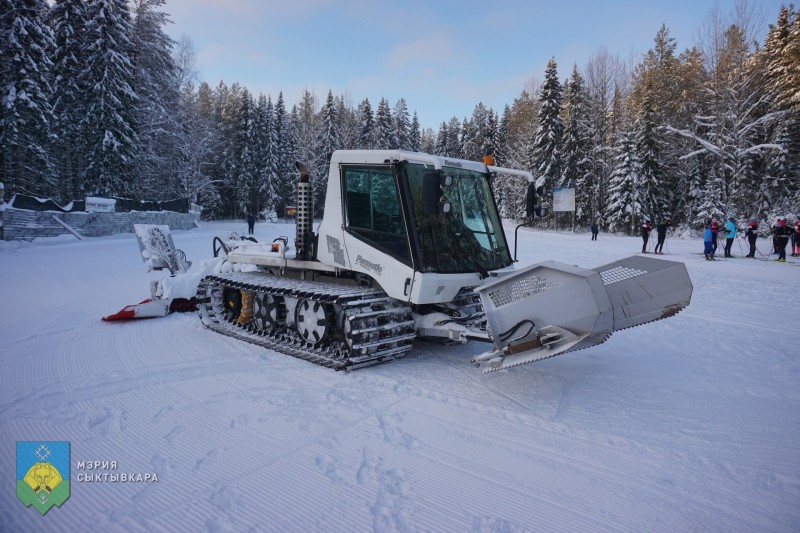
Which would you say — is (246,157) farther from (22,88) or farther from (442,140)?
(442,140)

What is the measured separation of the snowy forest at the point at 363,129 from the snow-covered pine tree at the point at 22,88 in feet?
0.26

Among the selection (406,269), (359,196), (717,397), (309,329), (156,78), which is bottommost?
(717,397)

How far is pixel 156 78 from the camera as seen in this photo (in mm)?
33219

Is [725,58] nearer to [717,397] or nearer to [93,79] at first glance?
[717,397]

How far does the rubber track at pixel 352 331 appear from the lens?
4965mm

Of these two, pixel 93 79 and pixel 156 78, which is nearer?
pixel 93 79

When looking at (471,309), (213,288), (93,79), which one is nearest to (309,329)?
(471,309)

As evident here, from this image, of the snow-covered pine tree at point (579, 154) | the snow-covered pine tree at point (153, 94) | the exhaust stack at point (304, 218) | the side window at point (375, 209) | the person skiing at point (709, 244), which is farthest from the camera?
the snow-covered pine tree at point (579, 154)

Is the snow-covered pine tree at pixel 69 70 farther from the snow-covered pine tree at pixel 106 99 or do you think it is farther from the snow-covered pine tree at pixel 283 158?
the snow-covered pine tree at pixel 283 158

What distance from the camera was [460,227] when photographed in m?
5.41

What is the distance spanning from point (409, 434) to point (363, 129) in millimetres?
51537

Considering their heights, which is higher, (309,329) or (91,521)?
(309,329)

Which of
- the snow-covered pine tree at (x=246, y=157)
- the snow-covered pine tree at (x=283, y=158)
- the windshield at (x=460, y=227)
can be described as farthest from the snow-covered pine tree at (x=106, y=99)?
the windshield at (x=460, y=227)

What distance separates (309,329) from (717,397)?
15.5ft
